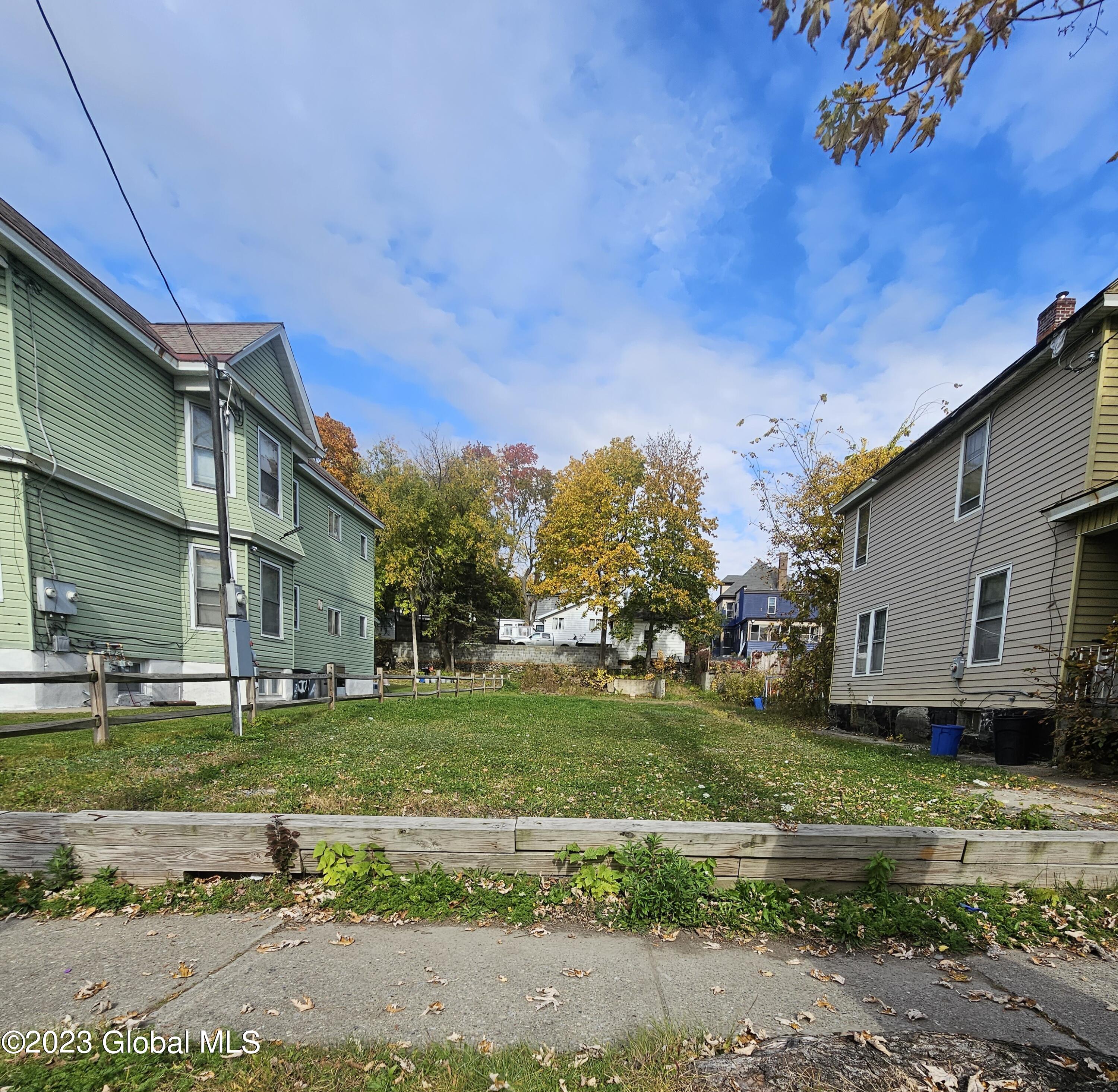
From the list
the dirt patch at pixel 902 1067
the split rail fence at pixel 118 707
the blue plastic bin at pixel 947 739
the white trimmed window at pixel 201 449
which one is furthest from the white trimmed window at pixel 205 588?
the blue plastic bin at pixel 947 739

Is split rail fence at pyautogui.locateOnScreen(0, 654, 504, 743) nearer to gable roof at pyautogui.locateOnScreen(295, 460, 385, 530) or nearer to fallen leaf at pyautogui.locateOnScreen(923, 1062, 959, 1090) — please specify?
gable roof at pyautogui.locateOnScreen(295, 460, 385, 530)

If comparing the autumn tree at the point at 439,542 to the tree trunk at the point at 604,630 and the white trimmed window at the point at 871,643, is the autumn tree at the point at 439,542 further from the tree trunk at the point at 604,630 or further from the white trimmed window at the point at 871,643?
the white trimmed window at the point at 871,643

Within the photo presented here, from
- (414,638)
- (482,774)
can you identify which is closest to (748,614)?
(414,638)

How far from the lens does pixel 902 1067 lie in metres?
1.88

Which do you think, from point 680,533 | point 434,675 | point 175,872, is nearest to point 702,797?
point 175,872

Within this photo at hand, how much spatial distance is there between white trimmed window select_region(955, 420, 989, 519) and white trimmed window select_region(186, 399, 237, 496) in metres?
13.8

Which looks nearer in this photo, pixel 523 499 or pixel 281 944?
pixel 281 944

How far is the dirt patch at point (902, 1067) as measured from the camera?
1802 mm

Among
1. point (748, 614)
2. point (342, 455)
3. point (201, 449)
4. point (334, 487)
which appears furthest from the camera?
point (748, 614)

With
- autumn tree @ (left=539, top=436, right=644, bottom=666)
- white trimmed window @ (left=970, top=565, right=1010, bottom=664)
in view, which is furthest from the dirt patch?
autumn tree @ (left=539, top=436, right=644, bottom=666)

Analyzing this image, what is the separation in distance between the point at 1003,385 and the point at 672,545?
16.3 metres

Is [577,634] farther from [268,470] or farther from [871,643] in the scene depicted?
[268,470]

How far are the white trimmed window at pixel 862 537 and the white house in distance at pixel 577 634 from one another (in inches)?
564

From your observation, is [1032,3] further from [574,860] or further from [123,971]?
[123,971]
